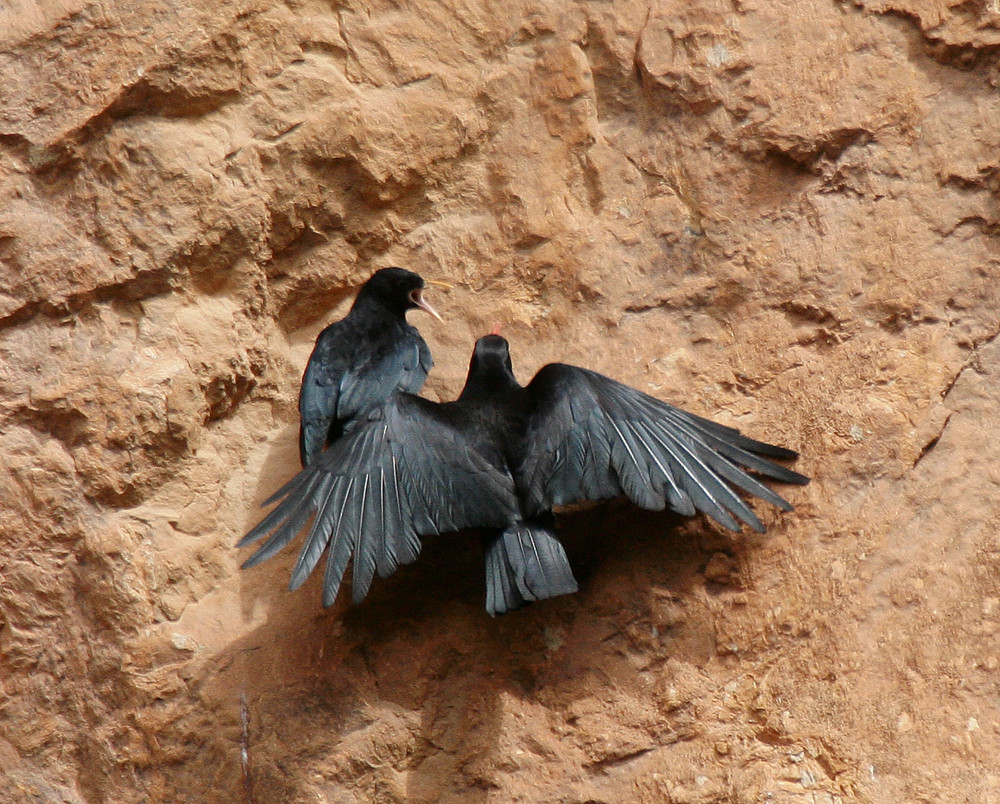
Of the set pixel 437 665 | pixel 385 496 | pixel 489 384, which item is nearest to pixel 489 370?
pixel 489 384

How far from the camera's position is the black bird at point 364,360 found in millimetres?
5270

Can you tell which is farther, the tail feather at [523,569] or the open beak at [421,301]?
the open beak at [421,301]

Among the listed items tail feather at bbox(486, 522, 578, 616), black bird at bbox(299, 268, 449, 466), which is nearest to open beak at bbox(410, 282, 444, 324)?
black bird at bbox(299, 268, 449, 466)

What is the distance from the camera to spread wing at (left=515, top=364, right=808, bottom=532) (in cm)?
470

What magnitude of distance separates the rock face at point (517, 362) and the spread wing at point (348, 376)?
362 mm

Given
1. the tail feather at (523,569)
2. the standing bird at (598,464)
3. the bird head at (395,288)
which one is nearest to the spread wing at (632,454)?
the standing bird at (598,464)

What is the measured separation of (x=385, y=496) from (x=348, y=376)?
87cm

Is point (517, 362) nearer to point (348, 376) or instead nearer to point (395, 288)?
point (395, 288)

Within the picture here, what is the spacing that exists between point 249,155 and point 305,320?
2.64 feet

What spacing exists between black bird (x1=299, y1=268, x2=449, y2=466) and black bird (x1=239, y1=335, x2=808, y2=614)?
1.43 feet

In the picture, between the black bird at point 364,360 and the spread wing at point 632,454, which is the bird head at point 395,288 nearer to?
the black bird at point 364,360

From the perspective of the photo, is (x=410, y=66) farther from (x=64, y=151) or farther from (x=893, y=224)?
(x=893, y=224)

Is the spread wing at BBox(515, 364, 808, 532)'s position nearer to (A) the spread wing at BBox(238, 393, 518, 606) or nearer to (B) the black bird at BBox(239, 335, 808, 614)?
(B) the black bird at BBox(239, 335, 808, 614)

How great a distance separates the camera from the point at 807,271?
18.0ft
